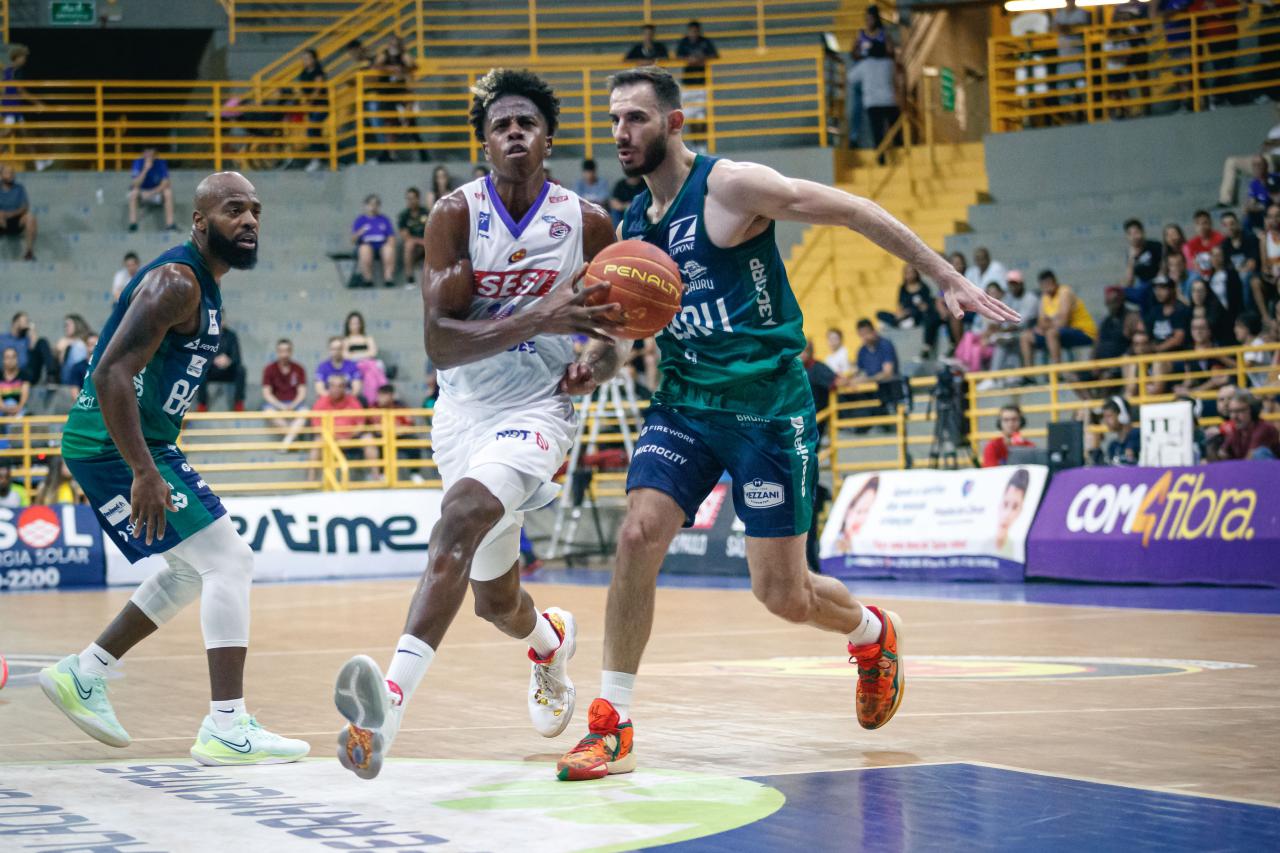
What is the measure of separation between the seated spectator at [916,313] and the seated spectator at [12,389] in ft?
37.8

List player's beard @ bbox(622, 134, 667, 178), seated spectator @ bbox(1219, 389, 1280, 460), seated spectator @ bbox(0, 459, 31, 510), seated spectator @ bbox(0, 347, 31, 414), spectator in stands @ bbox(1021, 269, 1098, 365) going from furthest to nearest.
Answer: seated spectator @ bbox(0, 347, 31, 414) → seated spectator @ bbox(0, 459, 31, 510) → spectator in stands @ bbox(1021, 269, 1098, 365) → seated spectator @ bbox(1219, 389, 1280, 460) → player's beard @ bbox(622, 134, 667, 178)

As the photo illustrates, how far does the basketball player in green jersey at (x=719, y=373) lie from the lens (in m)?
5.76

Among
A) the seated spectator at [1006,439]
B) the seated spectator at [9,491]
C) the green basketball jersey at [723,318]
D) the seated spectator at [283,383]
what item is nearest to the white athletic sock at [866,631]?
the green basketball jersey at [723,318]

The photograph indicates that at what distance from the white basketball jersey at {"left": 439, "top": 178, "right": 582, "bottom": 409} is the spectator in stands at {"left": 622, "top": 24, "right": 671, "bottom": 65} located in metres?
20.2

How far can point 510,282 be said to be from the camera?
601 centimetres

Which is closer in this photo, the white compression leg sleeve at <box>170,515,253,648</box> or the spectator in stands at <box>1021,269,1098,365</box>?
the white compression leg sleeve at <box>170,515,253,648</box>

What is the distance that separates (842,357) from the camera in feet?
69.3

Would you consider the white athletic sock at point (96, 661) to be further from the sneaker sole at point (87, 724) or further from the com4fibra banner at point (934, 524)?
the com4fibra banner at point (934, 524)

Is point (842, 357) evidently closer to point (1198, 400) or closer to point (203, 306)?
point (1198, 400)

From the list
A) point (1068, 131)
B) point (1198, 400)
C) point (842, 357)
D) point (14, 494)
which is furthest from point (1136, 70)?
point (14, 494)

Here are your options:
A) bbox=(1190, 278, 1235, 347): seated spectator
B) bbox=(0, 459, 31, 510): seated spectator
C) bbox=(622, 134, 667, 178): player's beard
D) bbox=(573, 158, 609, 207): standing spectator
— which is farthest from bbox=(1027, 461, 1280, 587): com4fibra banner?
bbox=(0, 459, 31, 510): seated spectator

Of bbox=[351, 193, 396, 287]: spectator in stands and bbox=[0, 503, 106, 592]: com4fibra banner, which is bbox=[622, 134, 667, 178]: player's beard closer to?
bbox=[0, 503, 106, 592]: com4fibra banner

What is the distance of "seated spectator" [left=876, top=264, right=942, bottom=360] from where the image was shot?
21062mm

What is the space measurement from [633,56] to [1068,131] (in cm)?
701
